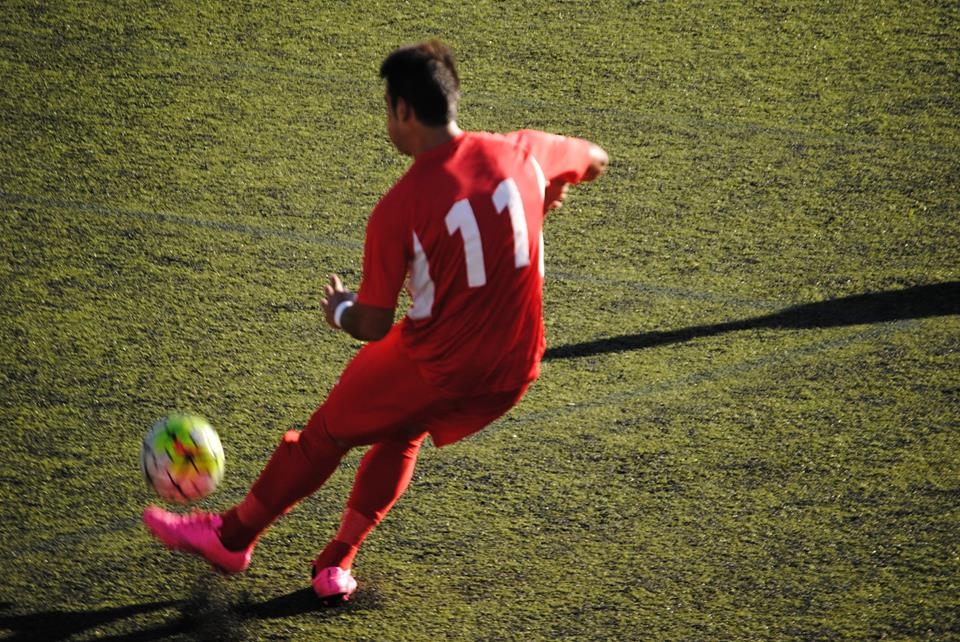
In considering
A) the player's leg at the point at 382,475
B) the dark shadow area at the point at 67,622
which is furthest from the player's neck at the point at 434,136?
the dark shadow area at the point at 67,622

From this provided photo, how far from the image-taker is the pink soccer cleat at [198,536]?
16.1ft

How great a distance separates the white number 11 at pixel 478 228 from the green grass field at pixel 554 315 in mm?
1494

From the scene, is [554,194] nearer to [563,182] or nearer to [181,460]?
[563,182]

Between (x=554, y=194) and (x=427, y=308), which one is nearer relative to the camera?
(x=427, y=308)

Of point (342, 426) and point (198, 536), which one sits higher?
point (342, 426)

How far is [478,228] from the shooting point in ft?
13.9

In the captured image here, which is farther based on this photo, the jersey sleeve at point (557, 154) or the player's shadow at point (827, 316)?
the player's shadow at point (827, 316)

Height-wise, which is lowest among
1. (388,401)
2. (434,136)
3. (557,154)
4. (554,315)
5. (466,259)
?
(554,315)

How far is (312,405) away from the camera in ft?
20.0

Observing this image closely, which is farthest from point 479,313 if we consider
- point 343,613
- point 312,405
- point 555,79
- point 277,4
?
point 277,4

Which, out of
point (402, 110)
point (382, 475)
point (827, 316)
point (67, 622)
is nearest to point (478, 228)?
point (402, 110)

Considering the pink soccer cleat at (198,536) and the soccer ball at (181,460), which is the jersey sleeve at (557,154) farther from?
the pink soccer cleat at (198,536)

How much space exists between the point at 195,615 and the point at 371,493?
0.84 meters

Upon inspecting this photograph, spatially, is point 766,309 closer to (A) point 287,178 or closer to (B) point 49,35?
(A) point 287,178
